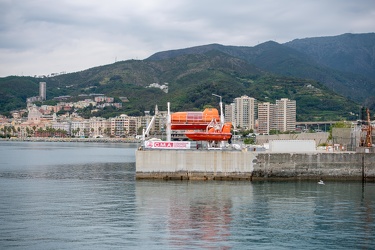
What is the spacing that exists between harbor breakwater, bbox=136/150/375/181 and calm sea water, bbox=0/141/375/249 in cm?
146

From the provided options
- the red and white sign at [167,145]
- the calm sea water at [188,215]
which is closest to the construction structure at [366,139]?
the calm sea water at [188,215]

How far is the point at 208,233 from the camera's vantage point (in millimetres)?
33938

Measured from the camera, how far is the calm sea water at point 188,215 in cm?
3203

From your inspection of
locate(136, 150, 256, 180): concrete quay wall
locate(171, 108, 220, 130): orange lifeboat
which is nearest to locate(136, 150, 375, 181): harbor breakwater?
locate(136, 150, 256, 180): concrete quay wall

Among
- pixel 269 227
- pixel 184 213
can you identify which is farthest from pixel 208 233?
pixel 184 213

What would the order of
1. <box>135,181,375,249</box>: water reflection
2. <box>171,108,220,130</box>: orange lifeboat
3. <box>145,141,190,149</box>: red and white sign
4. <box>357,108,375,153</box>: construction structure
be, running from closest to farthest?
<box>135,181,375,249</box>: water reflection
<box>145,141,190,149</box>: red and white sign
<box>357,108,375,153</box>: construction structure
<box>171,108,220,130</box>: orange lifeboat

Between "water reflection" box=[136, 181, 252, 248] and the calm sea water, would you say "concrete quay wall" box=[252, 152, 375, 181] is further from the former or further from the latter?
"water reflection" box=[136, 181, 252, 248]

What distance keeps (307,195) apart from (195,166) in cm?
1248

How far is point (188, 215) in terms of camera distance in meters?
39.7

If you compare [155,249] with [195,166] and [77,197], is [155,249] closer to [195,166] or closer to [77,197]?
[77,197]

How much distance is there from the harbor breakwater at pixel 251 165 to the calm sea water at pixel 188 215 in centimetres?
146

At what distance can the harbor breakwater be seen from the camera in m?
57.5

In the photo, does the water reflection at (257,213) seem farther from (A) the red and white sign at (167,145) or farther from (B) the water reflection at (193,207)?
(A) the red and white sign at (167,145)

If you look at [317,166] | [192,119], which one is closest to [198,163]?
[192,119]
